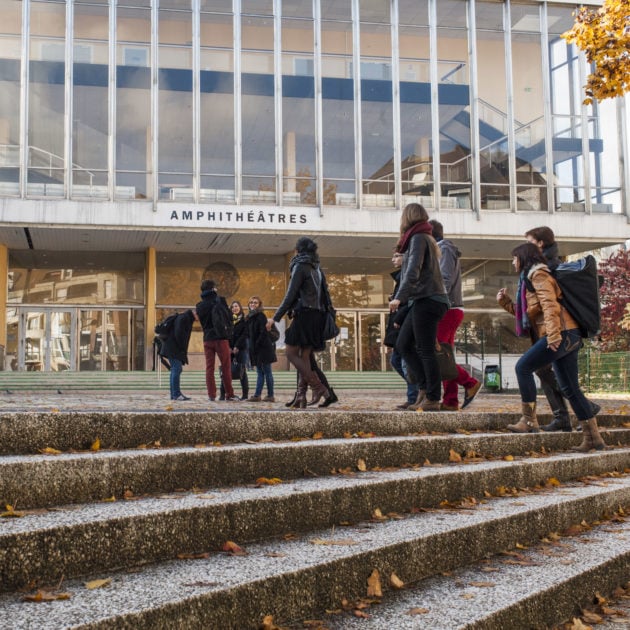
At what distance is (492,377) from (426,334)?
48.1ft

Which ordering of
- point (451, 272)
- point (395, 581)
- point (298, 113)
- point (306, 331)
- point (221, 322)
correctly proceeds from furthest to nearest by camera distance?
point (298, 113), point (221, 322), point (306, 331), point (451, 272), point (395, 581)

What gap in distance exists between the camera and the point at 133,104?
27.0 m

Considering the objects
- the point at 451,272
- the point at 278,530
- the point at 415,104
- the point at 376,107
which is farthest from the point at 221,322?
the point at 415,104

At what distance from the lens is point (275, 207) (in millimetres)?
27281

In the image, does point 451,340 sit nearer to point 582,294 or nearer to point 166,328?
point 582,294

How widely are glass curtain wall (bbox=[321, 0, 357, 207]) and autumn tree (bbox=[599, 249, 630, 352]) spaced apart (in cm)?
1168

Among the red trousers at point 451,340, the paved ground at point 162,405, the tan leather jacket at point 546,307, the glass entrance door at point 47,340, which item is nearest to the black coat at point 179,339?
the paved ground at point 162,405

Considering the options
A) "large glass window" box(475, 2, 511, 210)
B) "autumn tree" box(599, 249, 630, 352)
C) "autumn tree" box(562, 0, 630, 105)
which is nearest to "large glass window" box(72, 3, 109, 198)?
"large glass window" box(475, 2, 511, 210)

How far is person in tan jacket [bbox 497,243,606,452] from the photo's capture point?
6819 millimetres

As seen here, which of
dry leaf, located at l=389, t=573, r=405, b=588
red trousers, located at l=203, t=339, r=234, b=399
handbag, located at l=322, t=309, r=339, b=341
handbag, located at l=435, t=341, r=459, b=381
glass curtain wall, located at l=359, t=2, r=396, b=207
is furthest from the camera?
glass curtain wall, located at l=359, t=2, r=396, b=207

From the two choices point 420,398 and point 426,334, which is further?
point 420,398

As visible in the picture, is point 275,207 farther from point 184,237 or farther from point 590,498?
point 590,498

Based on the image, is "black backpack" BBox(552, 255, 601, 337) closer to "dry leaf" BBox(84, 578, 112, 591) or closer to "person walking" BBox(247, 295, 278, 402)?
"dry leaf" BBox(84, 578, 112, 591)

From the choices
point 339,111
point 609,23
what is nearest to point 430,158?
point 339,111
